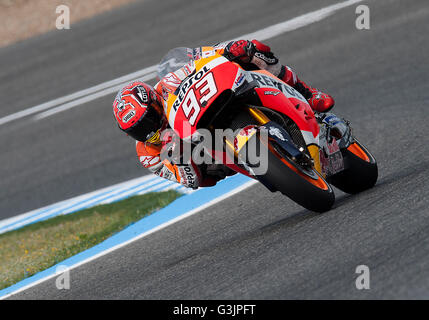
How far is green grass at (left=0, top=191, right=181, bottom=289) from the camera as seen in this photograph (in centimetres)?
686

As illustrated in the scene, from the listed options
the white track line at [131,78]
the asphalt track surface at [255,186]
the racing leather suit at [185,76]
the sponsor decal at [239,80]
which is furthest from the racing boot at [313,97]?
the white track line at [131,78]

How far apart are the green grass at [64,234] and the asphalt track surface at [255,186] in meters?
0.78

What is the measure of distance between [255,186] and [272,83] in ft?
7.60

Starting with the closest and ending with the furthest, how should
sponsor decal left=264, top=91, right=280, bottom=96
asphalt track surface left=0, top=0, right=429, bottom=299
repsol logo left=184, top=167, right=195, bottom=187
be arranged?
asphalt track surface left=0, top=0, right=429, bottom=299 → sponsor decal left=264, top=91, right=280, bottom=96 → repsol logo left=184, top=167, right=195, bottom=187

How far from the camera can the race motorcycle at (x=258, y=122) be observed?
14.9 ft

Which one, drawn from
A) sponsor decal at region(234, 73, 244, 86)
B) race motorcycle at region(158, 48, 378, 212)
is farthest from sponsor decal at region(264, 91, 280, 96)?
sponsor decal at region(234, 73, 244, 86)

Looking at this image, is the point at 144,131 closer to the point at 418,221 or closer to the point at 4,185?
the point at 418,221

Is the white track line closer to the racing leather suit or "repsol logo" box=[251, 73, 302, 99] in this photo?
the racing leather suit

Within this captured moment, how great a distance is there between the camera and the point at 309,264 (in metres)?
4.03

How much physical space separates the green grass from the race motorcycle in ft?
8.08

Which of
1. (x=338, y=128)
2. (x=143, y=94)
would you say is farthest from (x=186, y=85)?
(x=338, y=128)

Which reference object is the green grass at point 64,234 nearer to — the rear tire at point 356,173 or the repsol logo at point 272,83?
the rear tire at point 356,173

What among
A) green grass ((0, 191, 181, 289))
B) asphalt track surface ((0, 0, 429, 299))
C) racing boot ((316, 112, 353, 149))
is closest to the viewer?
asphalt track surface ((0, 0, 429, 299))

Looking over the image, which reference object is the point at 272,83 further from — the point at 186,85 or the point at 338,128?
the point at 338,128
